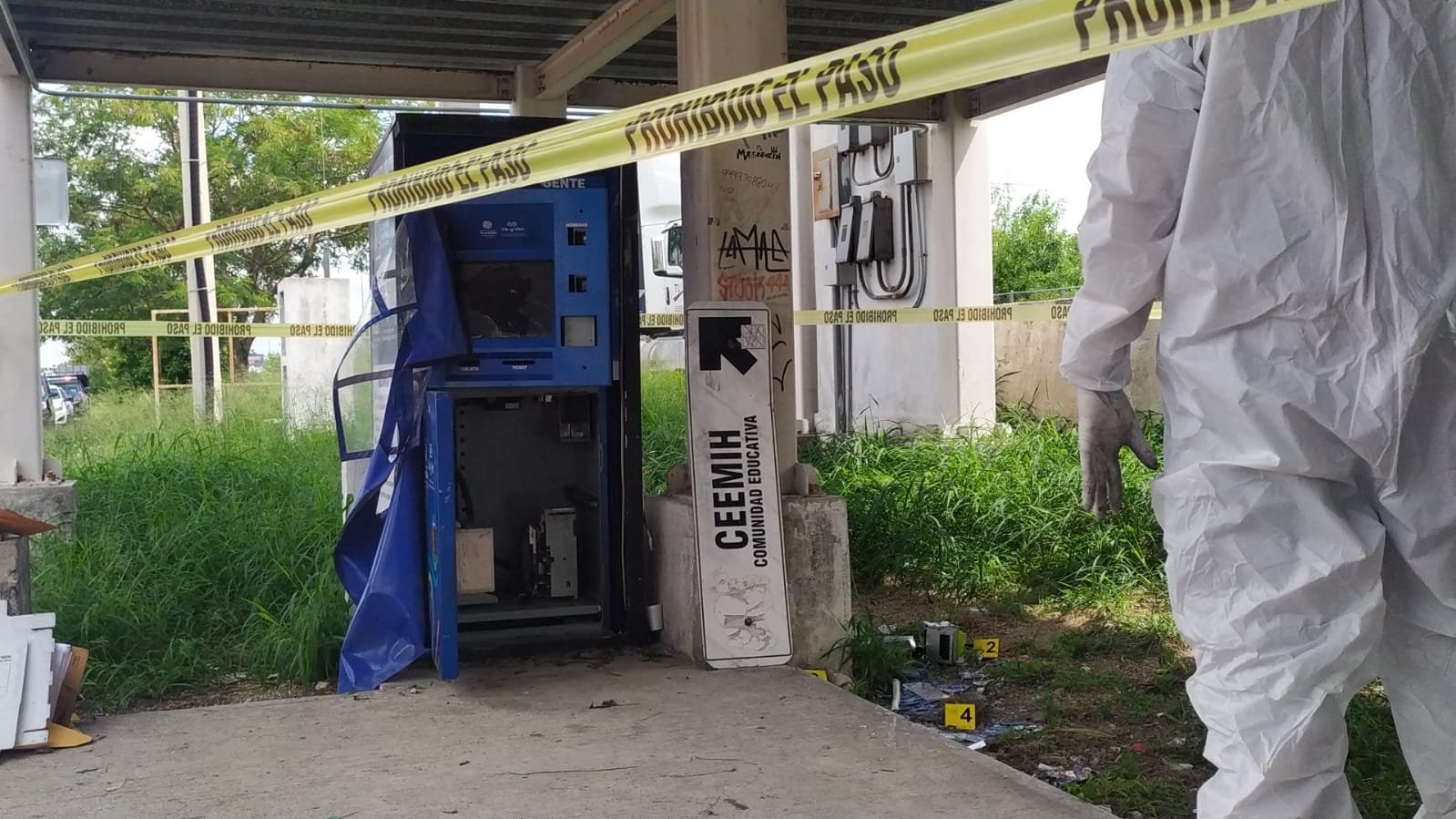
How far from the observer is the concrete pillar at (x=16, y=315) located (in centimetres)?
704

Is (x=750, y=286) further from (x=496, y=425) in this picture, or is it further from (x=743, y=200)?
(x=496, y=425)

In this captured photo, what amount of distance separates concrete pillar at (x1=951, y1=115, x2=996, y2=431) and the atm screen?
631 cm

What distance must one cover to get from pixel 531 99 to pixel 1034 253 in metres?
18.7

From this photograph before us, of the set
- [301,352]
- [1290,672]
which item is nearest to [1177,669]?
[1290,672]

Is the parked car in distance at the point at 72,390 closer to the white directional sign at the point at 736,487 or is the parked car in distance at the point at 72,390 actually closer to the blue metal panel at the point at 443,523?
the blue metal panel at the point at 443,523

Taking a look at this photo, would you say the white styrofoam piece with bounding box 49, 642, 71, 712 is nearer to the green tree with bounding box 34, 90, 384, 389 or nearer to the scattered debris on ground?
the scattered debris on ground

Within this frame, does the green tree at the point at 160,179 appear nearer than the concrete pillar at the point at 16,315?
No

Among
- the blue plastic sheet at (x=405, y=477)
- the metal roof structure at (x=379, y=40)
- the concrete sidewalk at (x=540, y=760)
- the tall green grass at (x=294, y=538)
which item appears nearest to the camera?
the concrete sidewalk at (x=540, y=760)

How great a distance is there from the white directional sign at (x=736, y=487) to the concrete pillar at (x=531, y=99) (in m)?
3.96

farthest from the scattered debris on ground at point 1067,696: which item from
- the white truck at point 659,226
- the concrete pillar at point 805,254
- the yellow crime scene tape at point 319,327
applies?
the white truck at point 659,226

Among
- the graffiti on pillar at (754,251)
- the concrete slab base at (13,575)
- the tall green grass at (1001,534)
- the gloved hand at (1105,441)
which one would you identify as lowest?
the tall green grass at (1001,534)

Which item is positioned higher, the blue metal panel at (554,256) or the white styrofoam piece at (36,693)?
the blue metal panel at (554,256)

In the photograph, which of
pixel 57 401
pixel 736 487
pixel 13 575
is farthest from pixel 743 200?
pixel 57 401

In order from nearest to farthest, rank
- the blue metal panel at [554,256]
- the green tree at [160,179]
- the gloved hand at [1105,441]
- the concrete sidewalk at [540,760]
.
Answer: the gloved hand at [1105,441]
the concrete sidewalk at [540,760]
the blue metal panel at [554,256]
the green tree at [160,179]
